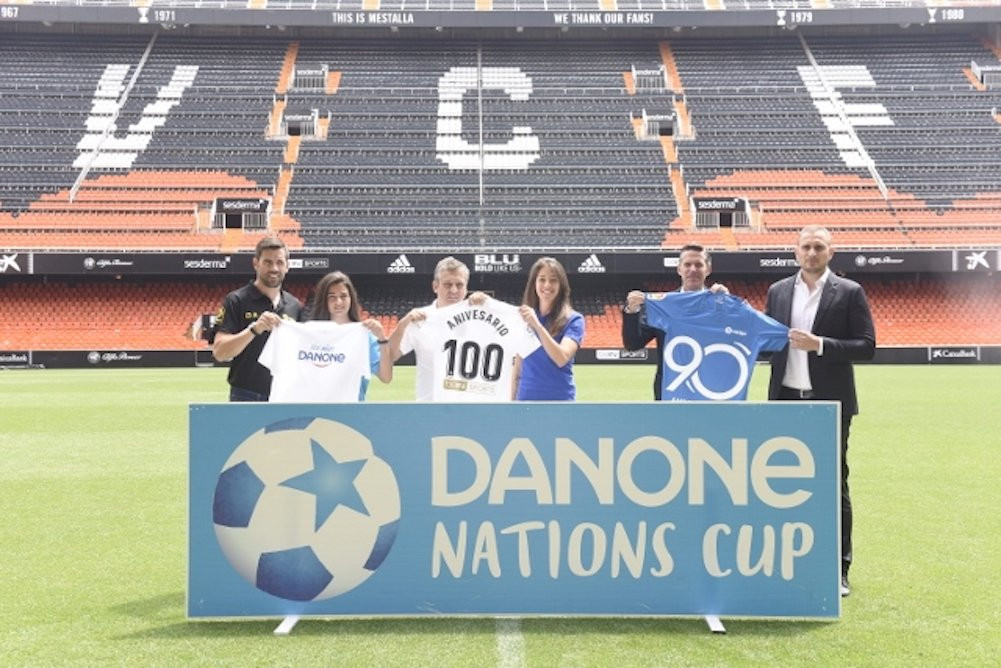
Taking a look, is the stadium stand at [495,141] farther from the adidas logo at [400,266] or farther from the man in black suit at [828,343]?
the man in black suit at [828,343]

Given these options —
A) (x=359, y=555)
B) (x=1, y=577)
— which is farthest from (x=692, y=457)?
(x=1, y=577)

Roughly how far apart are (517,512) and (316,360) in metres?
1.61

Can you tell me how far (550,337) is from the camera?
4.79 meters

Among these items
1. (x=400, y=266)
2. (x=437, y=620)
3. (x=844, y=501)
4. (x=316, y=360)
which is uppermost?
(x=400, y=266)

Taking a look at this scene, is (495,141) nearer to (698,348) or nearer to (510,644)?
(698,348)

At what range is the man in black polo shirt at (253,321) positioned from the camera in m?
4.73

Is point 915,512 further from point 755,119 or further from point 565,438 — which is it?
point 755,119

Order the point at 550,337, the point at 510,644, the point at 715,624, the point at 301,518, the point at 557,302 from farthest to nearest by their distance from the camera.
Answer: the point at 557,302 < the point at 550,337 < the point at 301,518 < the point at 715,624 < the point at 510,644

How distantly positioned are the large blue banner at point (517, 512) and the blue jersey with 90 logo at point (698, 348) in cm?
130

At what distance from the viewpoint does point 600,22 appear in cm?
4019

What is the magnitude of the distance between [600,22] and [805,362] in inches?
1516

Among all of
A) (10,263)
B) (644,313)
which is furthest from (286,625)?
(10,263)

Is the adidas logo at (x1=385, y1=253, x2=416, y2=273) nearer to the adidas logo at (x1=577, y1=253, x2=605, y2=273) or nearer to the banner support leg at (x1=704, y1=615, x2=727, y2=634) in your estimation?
the adidas logo at (x1=577, y1=253, x2=605, y2=273)

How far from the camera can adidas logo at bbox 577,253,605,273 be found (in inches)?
1205
